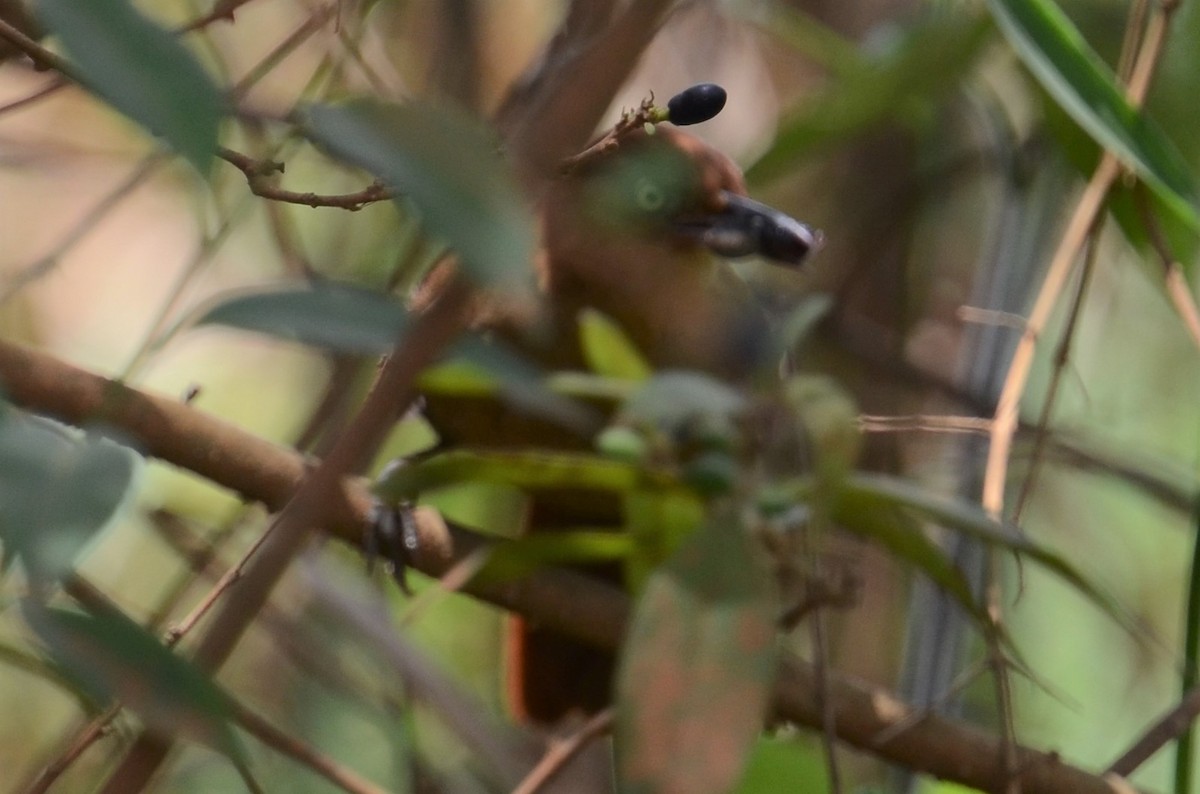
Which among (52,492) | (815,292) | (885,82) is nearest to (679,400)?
(52,492)

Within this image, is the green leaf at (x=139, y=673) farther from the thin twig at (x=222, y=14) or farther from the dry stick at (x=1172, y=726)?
the dry stick at (x=1172, y=726)

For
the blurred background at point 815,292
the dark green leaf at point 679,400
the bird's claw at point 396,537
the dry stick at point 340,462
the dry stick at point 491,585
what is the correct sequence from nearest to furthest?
the dry stick at point 340,462, the dark green leaf at point 679,400, the dry stick at point 491,585, the bird's claw at point 396,537, the blurred background at point 815,292

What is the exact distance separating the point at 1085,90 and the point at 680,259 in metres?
0.55

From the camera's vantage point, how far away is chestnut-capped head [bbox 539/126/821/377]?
1.43 meters

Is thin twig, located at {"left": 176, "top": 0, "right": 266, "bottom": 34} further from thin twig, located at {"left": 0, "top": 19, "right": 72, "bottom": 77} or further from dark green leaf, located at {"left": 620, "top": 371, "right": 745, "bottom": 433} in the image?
dark green leaf, located at {"left": 620, "top": 371, "right": 745, "bottom": 433}

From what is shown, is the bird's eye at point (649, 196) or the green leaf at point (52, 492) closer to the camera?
the green leaf at point (52, 492)

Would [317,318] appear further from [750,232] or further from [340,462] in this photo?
[750,232]

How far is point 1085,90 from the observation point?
3.64 feet

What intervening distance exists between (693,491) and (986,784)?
367mm

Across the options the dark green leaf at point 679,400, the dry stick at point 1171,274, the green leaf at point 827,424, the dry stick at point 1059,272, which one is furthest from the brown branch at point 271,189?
the dry stick at point 1171,274

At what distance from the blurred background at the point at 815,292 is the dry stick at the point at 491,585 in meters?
0.29

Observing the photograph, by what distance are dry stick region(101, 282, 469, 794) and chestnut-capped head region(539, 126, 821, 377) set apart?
0.94 m

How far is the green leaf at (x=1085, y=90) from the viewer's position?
3.50 feet

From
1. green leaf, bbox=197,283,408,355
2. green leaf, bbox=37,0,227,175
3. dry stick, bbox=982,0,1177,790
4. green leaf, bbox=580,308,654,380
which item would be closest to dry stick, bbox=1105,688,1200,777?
dry stick, bbox=982,0,1177,790
